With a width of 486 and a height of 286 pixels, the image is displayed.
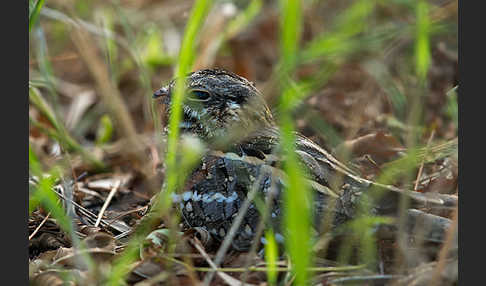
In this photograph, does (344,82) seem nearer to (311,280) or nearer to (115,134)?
(115,134)

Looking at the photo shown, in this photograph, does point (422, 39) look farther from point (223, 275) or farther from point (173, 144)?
point (223, 275)

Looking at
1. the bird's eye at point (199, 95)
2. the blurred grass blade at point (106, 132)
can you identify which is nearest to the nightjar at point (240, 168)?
the bird's eye at point (199, 95)

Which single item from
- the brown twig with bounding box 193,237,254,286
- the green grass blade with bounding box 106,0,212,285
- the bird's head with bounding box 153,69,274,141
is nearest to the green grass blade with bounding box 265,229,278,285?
the brown twig with bounding box 193,237,254,286

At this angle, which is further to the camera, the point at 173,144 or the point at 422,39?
the point at 422,39

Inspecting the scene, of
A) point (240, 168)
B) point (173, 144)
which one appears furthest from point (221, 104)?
point (173, 144)

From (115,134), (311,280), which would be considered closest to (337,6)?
(115,134)

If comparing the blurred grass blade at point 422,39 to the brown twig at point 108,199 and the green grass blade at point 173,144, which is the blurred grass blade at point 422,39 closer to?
the green grass blade at point 173,144

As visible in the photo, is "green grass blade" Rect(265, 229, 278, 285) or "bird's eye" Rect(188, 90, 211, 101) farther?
"bird's eye" Rect(188, 90, 211, 101)

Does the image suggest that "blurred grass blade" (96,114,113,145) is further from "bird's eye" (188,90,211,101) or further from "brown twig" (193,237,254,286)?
"brown twig" (193,237,254,286)

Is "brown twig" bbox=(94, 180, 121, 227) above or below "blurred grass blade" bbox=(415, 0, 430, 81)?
below
